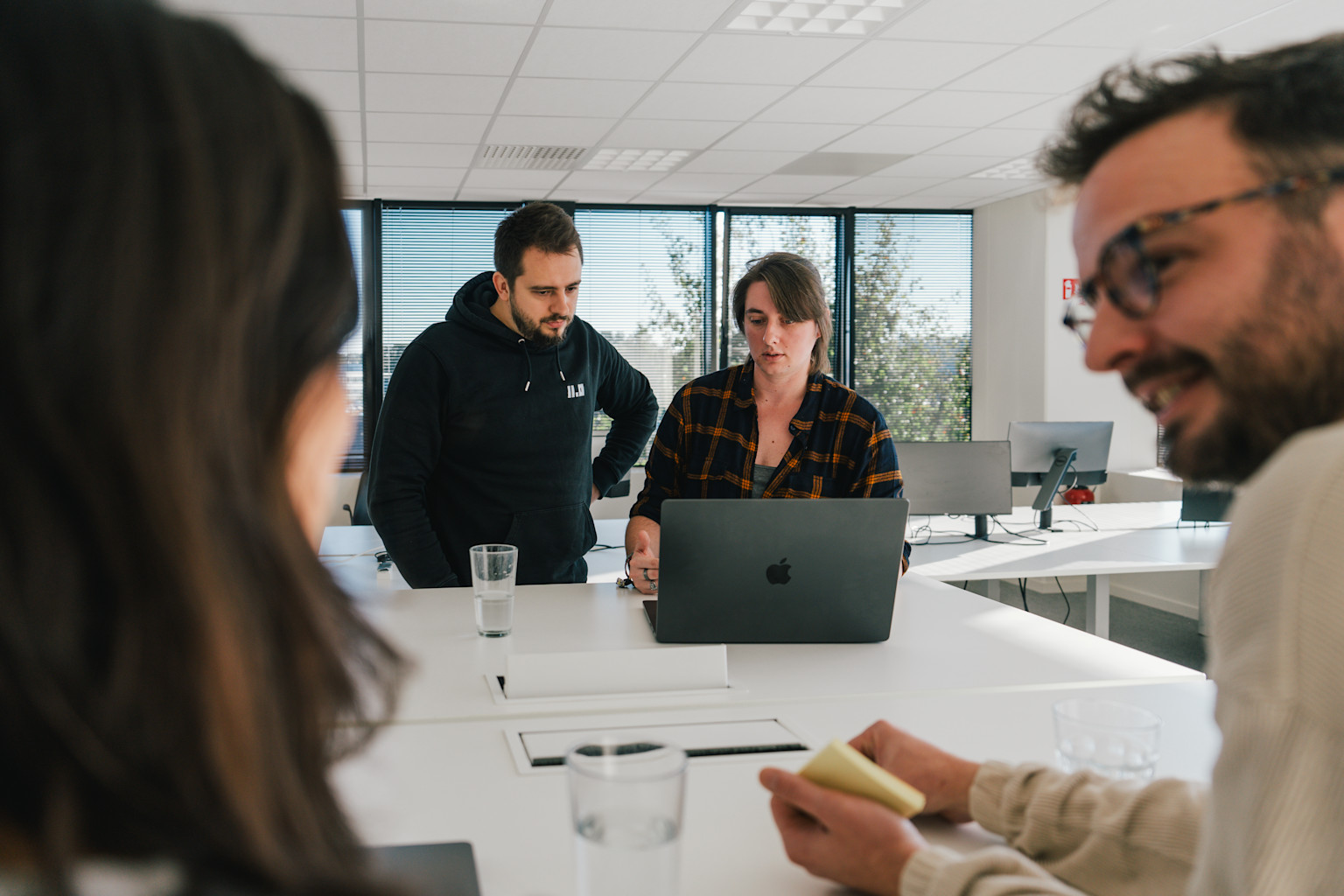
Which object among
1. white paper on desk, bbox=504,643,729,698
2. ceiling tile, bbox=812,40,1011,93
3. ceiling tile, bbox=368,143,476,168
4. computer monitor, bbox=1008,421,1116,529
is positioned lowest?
white paper on desk, bbox=504,643,729,698

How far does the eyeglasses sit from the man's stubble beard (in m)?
0.04

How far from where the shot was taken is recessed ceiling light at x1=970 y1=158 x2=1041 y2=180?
564 centimetres

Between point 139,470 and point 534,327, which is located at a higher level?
point 534,327

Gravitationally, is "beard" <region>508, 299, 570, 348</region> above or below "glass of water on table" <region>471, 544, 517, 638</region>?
above

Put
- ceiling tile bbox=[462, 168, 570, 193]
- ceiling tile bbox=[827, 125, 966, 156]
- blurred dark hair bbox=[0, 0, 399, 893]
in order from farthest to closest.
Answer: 1. ceiling tile bbox=[462, 168, 570, 193]
2. ceiling tile bbox=[827, 125, 966, 156]
3. blurred dark hair bbox=[0, 0, 399, 893]

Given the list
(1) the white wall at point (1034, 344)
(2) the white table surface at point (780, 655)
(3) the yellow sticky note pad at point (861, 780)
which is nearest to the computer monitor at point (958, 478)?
(2) the white table surface at point (780, 655)

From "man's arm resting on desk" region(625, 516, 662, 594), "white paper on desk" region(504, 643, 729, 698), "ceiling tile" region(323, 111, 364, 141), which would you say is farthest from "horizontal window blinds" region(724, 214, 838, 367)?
"white paper on desk" region(504, 643, 729, 698)

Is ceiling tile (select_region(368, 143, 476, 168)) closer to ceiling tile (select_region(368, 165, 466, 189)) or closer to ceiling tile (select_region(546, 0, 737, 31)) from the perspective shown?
ceiling tile (select_region(368, 165, 466, 189))

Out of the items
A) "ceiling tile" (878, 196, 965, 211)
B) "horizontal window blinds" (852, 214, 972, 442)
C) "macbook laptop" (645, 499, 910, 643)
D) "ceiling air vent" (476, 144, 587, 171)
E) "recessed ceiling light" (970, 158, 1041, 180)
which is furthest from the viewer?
"horizontal window blinds" (852, 214, 972, 442)

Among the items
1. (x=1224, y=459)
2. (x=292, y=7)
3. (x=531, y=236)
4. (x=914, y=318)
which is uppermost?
(x=292, y=7)

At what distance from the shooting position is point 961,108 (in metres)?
4.52

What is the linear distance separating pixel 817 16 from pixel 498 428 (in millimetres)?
2135

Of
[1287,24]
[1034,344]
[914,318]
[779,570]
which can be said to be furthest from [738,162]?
[779,570]

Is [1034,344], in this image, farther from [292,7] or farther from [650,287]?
[292,7]
